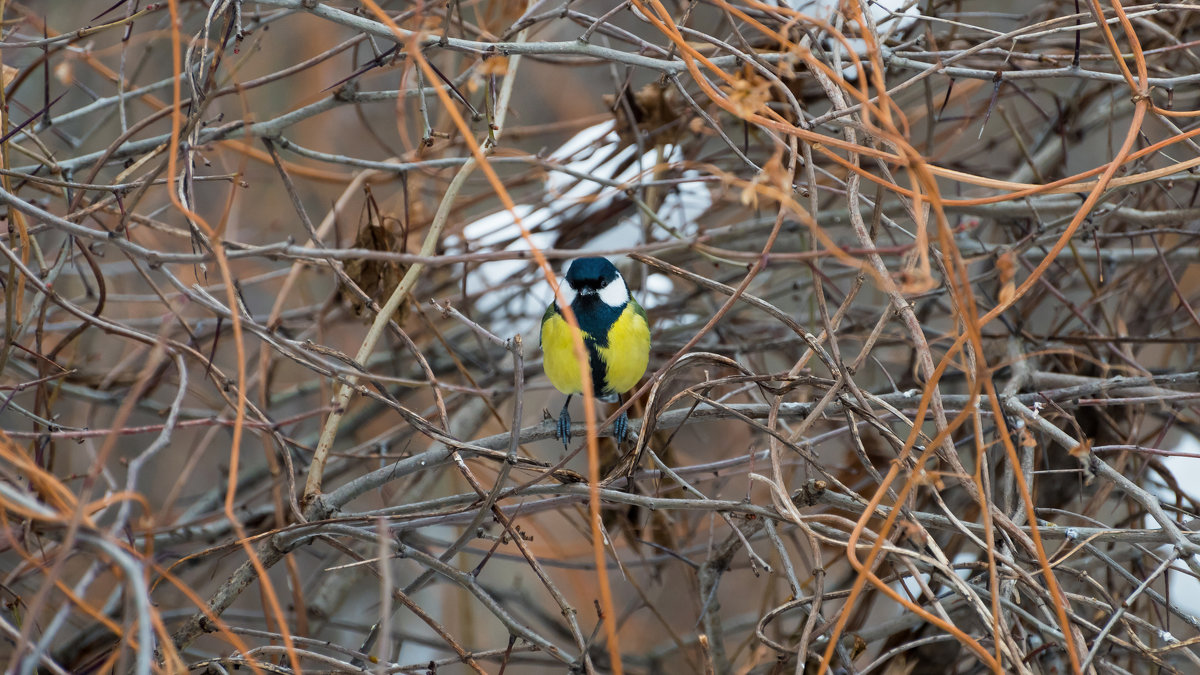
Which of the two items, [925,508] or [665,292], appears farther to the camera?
[665,292]

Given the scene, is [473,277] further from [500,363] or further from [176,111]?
[176,111]

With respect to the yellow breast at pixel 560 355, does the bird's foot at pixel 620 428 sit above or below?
below

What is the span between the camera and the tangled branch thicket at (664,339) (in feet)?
5.26

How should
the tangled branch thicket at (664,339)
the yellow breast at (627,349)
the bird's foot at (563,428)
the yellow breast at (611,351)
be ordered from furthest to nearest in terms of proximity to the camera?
1. the yellow breast at (627,349)
2. the yellow breast at (611,351)
3. the bird's foot at (563,428)
4. the tangled branch thicket at (664,339)

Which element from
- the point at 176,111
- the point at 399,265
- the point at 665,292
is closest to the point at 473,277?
the point at 665,292

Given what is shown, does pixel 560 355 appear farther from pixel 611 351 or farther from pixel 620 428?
pixel 620 428

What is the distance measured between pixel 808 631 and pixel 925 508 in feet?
4.22

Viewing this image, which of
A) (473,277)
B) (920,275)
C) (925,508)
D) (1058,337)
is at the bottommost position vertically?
(925,508)

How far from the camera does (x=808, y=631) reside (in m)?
1.63

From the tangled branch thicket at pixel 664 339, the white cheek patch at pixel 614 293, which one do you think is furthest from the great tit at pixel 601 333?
the tangled branch thicket at pixel 664 339

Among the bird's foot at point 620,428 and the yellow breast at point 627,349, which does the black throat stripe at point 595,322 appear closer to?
the yellow breast at point 627,349

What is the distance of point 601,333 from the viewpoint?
109 inches

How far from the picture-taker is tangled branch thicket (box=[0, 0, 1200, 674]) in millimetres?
1603

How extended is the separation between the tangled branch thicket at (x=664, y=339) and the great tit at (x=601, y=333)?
0.62ft
